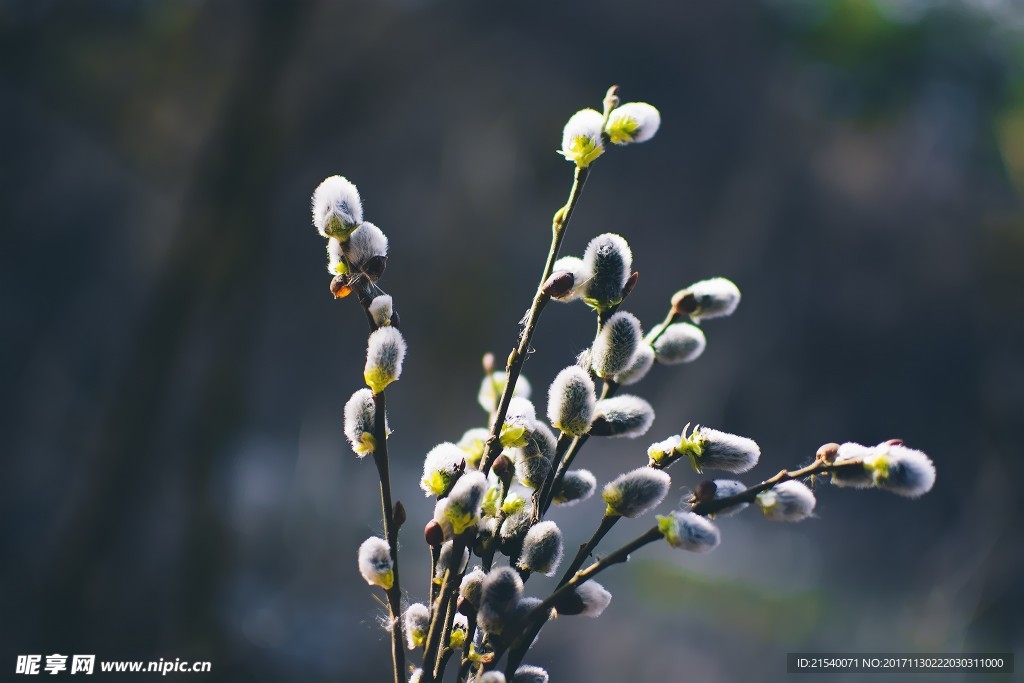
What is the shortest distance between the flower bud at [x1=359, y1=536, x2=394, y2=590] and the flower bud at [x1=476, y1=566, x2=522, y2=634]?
54 millimetres

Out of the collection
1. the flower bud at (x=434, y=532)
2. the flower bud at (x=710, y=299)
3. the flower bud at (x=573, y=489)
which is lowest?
the flower bud at (x=434, y=532)

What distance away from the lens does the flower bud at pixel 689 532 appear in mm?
327

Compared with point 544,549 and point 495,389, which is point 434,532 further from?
point 495,389

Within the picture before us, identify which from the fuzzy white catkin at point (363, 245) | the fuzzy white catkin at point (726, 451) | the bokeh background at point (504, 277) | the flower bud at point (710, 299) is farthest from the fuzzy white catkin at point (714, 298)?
the bokeh background at point (504, 277)

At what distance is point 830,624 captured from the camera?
9.37ft

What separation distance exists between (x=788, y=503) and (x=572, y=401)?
0.39 ft

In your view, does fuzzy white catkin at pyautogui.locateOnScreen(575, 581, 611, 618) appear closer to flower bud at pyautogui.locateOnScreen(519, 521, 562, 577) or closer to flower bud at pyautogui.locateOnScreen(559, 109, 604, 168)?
flower bud at pyautogui.locateOnScreen(519, 521, 562, 577)

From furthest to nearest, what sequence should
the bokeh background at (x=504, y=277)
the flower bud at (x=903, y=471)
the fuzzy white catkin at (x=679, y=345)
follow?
1. the bokeh background at (x=504, y=277)
2. the fuzzy white catkin at (x=679, y=345)
3. the flower bud at (x=903, y=471)

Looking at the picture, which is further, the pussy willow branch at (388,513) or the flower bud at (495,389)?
the flower bud at (495,389)

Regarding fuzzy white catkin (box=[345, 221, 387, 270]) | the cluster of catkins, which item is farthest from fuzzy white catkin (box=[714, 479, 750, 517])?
fuzzy white catkin (box=[345, 221, 387, 270])

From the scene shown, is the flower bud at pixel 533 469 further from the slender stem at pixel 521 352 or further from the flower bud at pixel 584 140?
the flower bud at pixel 584 140

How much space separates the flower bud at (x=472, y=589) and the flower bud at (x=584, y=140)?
238 millimetres

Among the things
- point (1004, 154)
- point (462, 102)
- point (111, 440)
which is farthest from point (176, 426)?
point (1004, 154)

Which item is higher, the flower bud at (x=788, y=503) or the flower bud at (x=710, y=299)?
the flower bud at (x=710, y=299)
